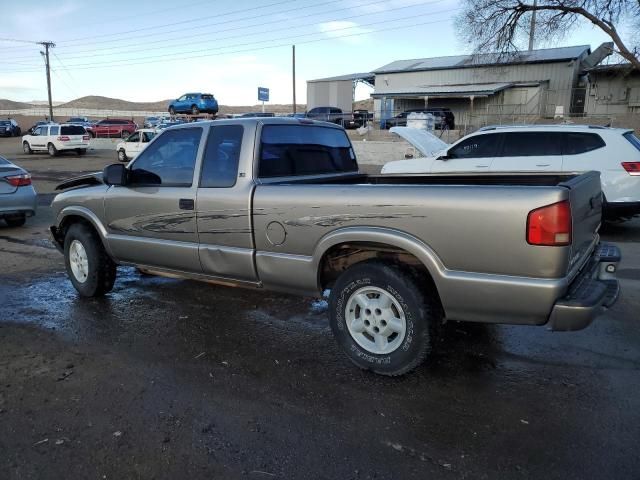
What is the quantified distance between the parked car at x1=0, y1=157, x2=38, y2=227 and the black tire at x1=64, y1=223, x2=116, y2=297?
192 inches

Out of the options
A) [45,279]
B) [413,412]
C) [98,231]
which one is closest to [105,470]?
[413,412]

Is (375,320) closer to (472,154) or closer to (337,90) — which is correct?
(472,154)

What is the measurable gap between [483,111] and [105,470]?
127ft

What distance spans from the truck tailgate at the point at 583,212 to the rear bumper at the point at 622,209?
4.76 metres

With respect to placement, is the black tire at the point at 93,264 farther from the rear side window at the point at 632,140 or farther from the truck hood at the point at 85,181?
the rear side window at the point at 632,140

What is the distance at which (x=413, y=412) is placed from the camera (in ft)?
10.5

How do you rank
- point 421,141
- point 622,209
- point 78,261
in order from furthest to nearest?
point 421,141 → point 622,209 → point 78,261

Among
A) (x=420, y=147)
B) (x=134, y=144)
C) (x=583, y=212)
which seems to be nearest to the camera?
(x=583, y=212)

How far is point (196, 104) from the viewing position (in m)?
43.9

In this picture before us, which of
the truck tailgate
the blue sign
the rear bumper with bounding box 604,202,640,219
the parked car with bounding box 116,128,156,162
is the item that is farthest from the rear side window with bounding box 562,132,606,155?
the blue sign

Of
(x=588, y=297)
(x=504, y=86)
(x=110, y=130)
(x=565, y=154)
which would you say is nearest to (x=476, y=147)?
(x=565, y=154)

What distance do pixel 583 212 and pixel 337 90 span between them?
51.3 m

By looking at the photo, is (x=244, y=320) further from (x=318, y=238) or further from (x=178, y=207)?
(x=318, y=238)

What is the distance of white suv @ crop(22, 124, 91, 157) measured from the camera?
102 ft
